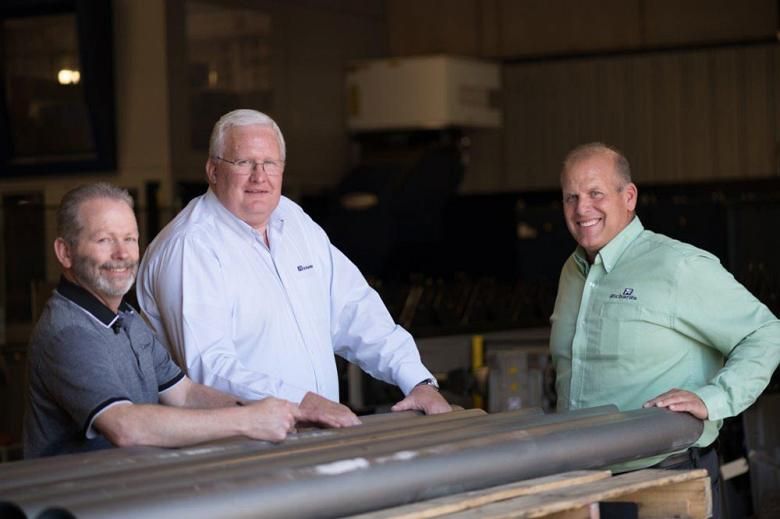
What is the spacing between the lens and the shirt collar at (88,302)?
261 cm

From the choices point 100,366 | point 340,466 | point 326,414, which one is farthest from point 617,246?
point 100,366

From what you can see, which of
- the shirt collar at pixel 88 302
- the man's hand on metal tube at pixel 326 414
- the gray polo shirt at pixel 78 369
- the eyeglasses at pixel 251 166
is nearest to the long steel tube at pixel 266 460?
the man's hand on metal tube at pixel 326 414

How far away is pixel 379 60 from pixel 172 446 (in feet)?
31.6

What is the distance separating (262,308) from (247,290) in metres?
0.06

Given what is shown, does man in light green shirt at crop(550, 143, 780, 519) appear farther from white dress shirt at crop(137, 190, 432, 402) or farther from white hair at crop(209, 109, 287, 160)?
white hair at crop(209, 109, 287, 160)

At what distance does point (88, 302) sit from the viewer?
261 centimetres

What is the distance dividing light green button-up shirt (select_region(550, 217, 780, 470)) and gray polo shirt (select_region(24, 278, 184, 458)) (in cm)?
107

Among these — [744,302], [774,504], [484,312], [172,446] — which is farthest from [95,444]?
[484,312]

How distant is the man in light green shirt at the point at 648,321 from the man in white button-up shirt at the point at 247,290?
0.40 m

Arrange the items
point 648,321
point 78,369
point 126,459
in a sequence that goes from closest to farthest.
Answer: point 126,459, point 78,369, point 648,321

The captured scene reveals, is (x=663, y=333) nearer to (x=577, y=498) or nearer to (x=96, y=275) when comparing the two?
(x=577, y=498)

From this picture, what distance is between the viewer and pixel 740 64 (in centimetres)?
1165

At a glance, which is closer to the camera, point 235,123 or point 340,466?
point 340,466

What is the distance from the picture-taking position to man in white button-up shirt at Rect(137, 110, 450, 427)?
3131 millimetres
